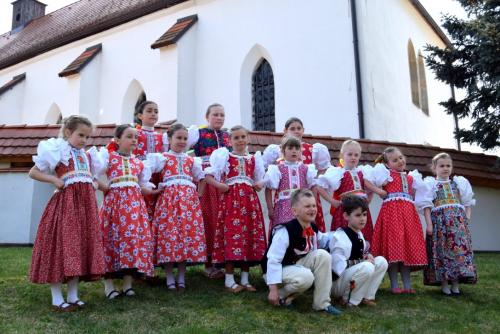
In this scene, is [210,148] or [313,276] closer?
[313,276]

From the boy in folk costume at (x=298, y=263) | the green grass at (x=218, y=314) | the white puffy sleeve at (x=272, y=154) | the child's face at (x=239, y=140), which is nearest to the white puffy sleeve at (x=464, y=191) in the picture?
the green grass at (x=218, y=314)

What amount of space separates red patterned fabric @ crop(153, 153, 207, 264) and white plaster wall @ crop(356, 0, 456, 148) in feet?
28.9

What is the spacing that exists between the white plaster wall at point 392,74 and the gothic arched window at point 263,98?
287 cm

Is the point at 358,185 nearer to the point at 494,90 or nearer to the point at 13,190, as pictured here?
the point at 13,190

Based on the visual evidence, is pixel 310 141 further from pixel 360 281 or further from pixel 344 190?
pixel 360 281

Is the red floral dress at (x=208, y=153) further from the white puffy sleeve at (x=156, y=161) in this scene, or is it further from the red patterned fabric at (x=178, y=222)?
the white puffy sleeve at (x=156, y=161)

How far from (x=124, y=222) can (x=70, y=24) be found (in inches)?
759

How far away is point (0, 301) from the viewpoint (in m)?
4.55

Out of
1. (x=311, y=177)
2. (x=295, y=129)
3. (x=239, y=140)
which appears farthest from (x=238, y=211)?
(x=295, y=129)

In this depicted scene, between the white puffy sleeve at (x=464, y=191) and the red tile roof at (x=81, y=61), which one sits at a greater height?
the red tile roof at (x=81, y=61)

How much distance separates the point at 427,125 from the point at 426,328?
15227 mm

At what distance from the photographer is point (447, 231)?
18.7 feet

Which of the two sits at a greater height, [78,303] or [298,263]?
[298,263]

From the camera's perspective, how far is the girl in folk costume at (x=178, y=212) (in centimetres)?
501
